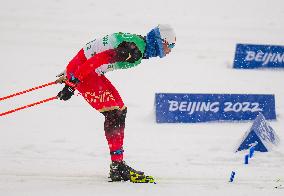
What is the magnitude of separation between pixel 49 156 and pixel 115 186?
1460mm

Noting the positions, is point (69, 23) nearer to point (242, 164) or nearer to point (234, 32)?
point (234, 32)

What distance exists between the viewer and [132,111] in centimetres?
802

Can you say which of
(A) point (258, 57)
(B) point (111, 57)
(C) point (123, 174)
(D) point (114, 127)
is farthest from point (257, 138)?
(A) point (258, 57)

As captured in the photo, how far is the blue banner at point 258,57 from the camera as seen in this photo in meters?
10.9

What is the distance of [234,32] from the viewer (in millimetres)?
15070

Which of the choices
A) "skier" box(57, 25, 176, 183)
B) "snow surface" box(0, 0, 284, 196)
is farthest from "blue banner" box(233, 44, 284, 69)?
"skier" box(57, 25, 176, 183)

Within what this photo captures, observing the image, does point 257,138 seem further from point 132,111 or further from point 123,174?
point 132,111

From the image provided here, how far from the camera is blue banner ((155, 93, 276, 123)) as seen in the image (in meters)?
7.26

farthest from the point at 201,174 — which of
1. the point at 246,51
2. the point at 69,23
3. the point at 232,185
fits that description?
the point at 69,23

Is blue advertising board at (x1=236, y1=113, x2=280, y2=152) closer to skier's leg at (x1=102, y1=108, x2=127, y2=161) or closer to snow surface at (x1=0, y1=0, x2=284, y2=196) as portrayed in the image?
snow surface at (x1=0, y1=0, x2=284, y2=196)

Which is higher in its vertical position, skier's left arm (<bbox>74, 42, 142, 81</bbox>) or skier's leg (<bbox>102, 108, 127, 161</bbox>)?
skier's left arm (<bbox>74, 42, 142, 81</bbox>)

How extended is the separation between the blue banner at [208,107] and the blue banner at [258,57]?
3.57 m

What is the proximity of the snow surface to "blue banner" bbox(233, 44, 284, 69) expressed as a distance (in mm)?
240

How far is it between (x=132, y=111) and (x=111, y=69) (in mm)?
3388
